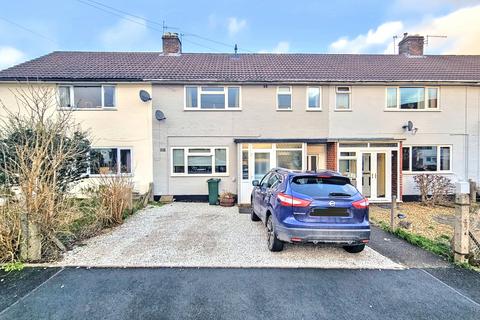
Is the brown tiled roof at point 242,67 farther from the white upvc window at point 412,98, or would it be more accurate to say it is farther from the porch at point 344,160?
the porch at point 344,160

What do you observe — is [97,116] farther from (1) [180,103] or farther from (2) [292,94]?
(2) [292,94]

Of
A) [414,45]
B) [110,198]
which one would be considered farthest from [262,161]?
[414,45]

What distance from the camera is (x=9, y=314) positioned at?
3145mm

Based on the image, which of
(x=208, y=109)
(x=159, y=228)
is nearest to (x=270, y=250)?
(x=159, y=228)

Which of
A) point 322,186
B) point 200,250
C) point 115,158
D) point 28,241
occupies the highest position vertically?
point 115,158

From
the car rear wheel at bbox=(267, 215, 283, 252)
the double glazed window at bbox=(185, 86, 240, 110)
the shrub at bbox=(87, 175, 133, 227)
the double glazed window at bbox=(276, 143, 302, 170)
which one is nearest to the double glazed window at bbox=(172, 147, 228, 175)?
the double glazed window at bbox=(185, 86, 240, 110)

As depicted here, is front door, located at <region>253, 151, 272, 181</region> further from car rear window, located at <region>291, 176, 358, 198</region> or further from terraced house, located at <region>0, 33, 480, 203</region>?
car rear window, located at <region>291, 176, 358, 198</region>

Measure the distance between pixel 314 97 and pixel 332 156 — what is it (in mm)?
2979

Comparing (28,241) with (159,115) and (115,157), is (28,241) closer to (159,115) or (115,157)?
(115,157)

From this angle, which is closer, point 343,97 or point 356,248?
point 356,248

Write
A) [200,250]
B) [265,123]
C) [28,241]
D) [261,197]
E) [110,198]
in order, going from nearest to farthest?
[28,241] → [200,250] → [261,197] → [110,198] → [265,123]

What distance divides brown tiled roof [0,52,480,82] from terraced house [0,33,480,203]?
0.40 ft

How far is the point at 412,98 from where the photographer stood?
1213cm

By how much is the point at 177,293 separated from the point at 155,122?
30.6 ft
